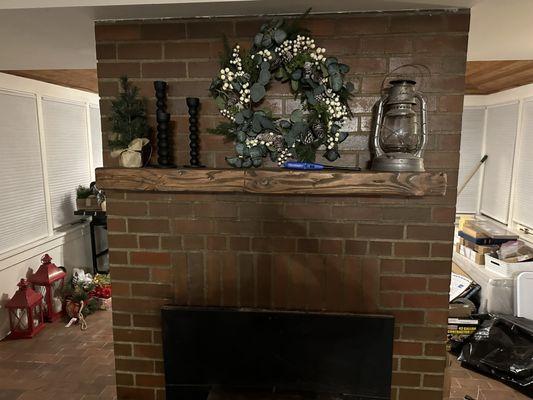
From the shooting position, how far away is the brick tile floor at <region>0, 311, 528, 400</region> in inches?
99.7

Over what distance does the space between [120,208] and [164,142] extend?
387mm

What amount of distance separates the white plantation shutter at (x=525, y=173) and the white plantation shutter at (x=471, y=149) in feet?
2.35

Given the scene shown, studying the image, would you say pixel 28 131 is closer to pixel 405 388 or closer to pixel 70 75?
pixel 70 75

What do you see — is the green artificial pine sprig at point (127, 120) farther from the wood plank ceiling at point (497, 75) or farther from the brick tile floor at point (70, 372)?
the wood plank ceiling at point (497, 75)

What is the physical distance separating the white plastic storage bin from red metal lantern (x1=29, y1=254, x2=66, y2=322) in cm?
393

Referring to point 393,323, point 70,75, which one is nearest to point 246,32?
point 393,323

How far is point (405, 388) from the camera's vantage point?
67.7 inches

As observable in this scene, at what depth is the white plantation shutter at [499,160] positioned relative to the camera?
3852 millimetres

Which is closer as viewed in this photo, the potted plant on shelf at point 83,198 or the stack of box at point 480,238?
the stack of box at point 480,238

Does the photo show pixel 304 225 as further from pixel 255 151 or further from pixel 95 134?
pixel 95 134

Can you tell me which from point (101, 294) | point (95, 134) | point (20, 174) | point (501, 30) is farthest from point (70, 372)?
point (501, 30)

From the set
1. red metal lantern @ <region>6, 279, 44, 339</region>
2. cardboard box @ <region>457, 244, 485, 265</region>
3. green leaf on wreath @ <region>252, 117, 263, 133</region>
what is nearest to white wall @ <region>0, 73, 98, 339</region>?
red metal lantern @ <region>6, 279, 44, 339</region>

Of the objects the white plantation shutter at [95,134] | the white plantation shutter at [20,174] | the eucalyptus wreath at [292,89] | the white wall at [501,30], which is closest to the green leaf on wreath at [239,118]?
the eucalyptus wreath at [292,89]

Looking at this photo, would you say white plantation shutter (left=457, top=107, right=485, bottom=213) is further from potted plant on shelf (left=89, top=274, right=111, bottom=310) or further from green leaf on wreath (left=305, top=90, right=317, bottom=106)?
potted plant on shelf (left=89, top=274, right=111, bottom=310)
